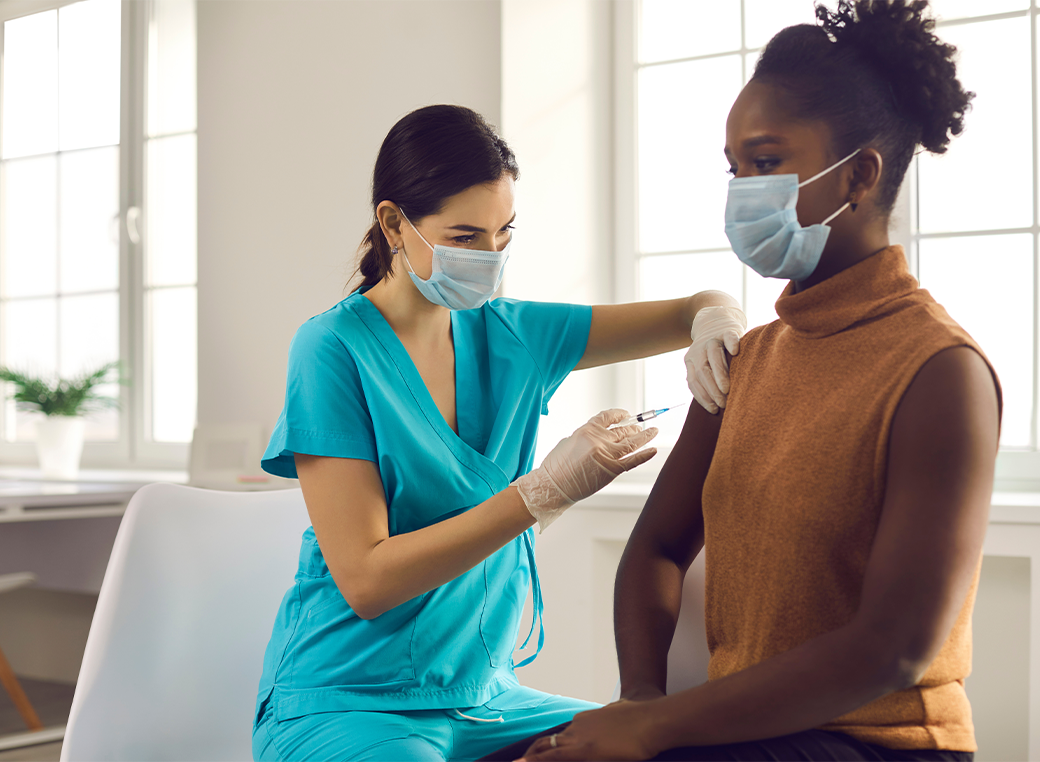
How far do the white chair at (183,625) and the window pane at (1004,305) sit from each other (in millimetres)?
1731

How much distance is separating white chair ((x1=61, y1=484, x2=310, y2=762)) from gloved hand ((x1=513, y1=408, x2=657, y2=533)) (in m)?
0.55

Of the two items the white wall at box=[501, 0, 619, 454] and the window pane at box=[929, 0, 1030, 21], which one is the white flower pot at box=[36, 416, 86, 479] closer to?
the white wall at box=[501, 0, 619, 454]

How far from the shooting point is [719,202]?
2.39 metres

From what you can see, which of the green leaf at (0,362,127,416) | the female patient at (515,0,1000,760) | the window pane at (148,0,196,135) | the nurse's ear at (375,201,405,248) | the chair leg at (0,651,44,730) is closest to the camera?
the female patient at (515,0,1000,760)

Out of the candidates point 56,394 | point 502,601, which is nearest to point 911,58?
point 502,601

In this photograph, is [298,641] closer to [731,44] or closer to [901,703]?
[901,703]

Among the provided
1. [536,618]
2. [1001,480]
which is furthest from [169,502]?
[1001,480]

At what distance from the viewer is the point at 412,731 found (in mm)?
1083

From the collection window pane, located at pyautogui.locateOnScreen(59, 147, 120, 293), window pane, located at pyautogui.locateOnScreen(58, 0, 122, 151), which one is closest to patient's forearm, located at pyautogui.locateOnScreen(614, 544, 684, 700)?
window pane, located at pyautogui.locateOnScreen(59, 147, 120, 293)

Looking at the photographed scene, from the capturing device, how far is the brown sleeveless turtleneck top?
769mm

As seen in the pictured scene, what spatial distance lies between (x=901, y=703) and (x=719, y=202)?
184cm

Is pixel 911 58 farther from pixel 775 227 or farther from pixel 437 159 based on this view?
pixel 437 159

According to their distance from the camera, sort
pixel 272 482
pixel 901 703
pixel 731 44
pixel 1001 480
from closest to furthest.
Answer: pixel 901 703 < pixel 1001 480 < pixel 731 44 < pixel 272 482

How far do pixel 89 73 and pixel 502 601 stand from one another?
3.29 metres
